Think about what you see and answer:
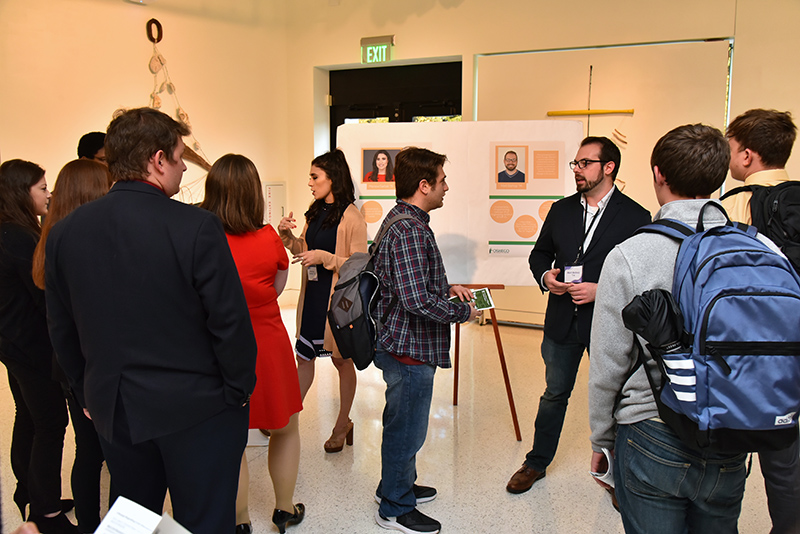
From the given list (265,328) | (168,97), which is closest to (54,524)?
(265,328)

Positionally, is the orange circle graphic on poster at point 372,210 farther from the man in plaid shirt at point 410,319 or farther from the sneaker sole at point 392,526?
the sneaker sole at point 392,526

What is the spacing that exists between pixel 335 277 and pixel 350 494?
1.09 m

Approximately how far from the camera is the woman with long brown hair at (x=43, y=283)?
2006mm

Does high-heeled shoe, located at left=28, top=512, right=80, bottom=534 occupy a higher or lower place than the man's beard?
lower

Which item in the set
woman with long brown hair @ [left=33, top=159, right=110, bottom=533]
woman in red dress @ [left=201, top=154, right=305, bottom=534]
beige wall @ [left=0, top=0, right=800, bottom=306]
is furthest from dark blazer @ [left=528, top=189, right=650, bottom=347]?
beige wall @ [left=0, top=0, right=800, bottom=306]

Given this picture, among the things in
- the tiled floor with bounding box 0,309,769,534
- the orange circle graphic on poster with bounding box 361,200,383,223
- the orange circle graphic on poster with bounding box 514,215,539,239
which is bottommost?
the tiled floor with bounding box 0,309,769,534

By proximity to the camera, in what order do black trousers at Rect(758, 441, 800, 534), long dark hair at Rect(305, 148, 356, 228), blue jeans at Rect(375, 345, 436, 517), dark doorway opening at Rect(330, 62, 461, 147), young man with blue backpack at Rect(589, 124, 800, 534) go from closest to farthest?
young man with blue backpack at Rect(589, 124, 800, 534) < black trousers at Rect(758, 441, 800, 534) < blue jeans at Rect(375, 345, 436, 517) < long dark hair at Rect(305, 148, 356, 228) < dark doorway opening at Rect(330, 62, 461, 147)

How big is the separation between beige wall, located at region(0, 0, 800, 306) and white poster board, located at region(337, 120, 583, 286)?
250 cm

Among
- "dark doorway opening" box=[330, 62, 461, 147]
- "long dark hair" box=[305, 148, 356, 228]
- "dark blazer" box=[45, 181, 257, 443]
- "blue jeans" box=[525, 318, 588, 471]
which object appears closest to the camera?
"dark blazer" box=[45, 181, 257, 443]

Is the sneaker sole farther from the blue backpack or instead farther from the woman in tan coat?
the blue backpack

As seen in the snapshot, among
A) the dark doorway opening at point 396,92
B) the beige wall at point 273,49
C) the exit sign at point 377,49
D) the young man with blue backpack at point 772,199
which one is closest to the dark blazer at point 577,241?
the young man with blue backpack at point 772,199

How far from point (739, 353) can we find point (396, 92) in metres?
5.94

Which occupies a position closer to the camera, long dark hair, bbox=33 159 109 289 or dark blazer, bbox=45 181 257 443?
dark blazer, bbox=45 181 257 443

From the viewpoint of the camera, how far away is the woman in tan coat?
297 cm
